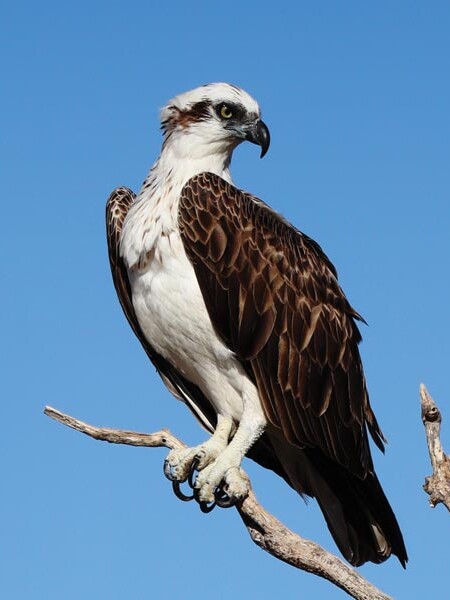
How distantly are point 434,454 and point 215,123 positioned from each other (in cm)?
300

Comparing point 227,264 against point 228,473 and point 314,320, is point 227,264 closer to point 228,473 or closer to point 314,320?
point 314,320

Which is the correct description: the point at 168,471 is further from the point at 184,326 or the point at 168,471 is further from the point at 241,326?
the point at 241,326

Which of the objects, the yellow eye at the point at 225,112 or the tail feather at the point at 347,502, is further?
the yellow eye at the point at 225,112

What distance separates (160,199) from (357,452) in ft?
7.72

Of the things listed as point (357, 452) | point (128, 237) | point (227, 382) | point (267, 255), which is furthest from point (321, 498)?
point (128, 237)

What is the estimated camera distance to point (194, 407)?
9.16 m

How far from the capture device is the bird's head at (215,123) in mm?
8758

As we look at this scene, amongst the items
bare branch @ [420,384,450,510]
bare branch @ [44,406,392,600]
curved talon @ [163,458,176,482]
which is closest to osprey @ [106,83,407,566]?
curved talon @ [163,458,176,482]

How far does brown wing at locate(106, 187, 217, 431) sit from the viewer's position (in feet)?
29.7

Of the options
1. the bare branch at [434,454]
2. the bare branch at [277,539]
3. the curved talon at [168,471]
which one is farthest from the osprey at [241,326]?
the bare branch at [434,454]

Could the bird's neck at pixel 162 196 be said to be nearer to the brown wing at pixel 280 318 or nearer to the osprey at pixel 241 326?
the osprey at pixel 241 326

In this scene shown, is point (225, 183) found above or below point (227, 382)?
above

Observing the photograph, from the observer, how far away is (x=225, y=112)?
8812 millimetres

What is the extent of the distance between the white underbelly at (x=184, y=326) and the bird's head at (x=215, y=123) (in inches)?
33.0
